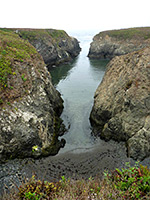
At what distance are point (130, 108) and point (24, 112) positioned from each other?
14753 millimetres

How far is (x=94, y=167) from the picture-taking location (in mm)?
16906

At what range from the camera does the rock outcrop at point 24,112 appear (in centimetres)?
1689

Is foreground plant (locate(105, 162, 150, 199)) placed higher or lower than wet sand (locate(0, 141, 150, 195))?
higher

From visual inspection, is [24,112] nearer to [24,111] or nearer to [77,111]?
[24,111]

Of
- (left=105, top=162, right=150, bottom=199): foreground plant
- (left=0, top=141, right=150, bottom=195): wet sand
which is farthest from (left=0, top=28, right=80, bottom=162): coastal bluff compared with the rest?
(left=105, top=162, right=150, bottom=199): foreground plant

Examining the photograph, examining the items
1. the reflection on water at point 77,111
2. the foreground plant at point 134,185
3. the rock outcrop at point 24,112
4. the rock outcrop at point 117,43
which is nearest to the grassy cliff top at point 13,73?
the rock outcrop at point 24,112

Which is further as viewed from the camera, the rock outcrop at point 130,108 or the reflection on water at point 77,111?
the reflection on water at point 77,111

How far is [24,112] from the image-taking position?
1877 centimetres

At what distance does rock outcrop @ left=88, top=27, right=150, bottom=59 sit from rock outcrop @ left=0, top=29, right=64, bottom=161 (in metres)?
83.7

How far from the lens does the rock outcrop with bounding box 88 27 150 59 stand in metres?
93.0

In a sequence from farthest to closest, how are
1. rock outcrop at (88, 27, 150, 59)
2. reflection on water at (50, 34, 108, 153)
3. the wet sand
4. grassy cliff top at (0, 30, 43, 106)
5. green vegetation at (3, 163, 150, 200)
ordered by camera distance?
rock outcrop at (88, 27, 150, 59)
reflection on water at (50, 34, 108, 153)
grassy cliff top at (0, 30, 43, 106)
the wet sand
green vegetation at (3, 163, 150, 200)

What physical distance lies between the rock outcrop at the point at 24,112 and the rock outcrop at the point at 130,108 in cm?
836

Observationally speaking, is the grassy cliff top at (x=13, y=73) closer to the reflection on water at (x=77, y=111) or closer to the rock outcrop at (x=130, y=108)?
the reflection on water at (x=77, y=111)

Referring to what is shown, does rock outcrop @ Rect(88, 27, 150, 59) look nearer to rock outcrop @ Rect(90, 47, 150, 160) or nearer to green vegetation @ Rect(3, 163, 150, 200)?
rock outcrop @ Rect(90, 47, 150, 160)
